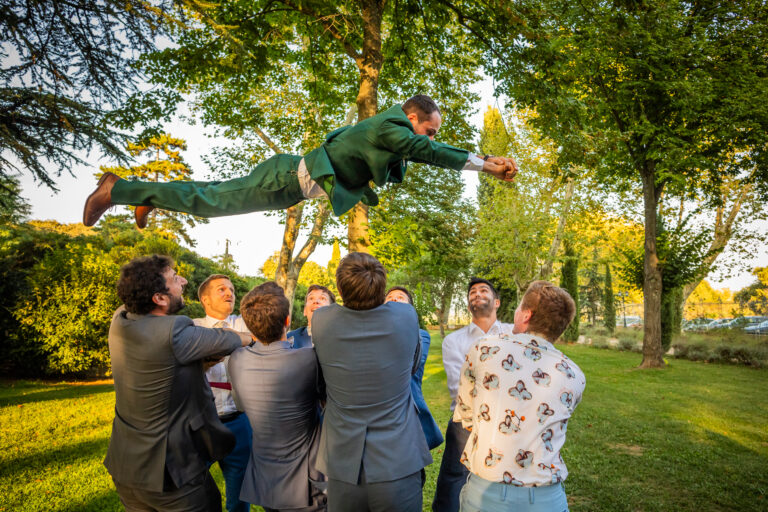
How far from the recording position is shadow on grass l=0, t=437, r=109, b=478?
524 centimetres

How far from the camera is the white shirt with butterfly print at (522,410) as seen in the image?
1.95 meters

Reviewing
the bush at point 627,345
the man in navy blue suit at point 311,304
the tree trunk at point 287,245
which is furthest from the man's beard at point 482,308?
the bush at point 627,345

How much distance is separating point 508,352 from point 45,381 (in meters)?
14.5

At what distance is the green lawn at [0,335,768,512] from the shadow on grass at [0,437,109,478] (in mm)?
13

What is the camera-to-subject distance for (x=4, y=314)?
11.2m

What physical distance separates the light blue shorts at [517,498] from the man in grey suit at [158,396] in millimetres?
1480

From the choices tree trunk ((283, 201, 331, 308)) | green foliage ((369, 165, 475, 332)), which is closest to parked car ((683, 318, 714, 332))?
green foliage ((369, 165, 475, 332))

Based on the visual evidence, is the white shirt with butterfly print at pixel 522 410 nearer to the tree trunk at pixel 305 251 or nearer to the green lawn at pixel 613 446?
the green lawn at pixel 613 446

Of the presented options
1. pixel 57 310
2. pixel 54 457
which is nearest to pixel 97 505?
pixel 54 457

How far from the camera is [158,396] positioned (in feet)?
7.33

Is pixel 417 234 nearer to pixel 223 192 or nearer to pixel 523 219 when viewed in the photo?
pixel 223 192

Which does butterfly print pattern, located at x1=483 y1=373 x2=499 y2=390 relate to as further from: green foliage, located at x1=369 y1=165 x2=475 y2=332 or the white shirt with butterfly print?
green foliage, located at x1=369 y1=165 x2=475 y2=332

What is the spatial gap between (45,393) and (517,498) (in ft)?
39.3

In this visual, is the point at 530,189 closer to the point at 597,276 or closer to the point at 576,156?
the point at 576,156
